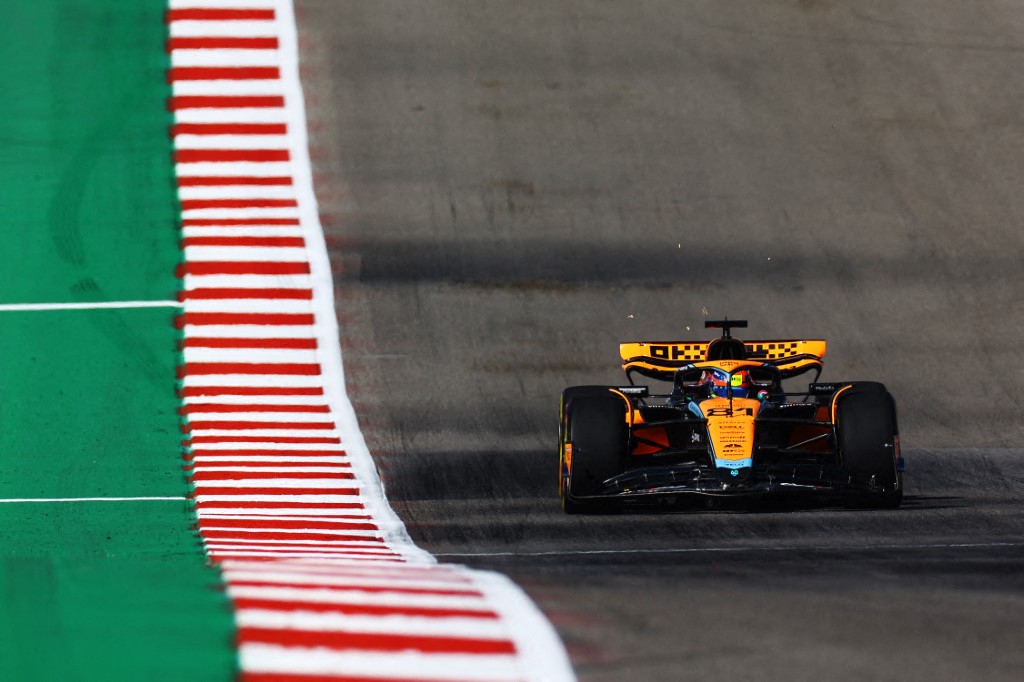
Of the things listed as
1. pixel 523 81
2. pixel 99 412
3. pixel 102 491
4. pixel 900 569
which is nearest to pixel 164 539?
pixel 102 491

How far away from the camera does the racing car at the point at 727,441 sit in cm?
950

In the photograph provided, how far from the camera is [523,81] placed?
1762 cm

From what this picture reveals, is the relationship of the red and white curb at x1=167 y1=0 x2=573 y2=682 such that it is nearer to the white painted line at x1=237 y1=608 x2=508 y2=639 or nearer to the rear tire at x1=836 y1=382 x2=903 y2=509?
the white painted line at x1=237 y1=608 x2=508 y2=639

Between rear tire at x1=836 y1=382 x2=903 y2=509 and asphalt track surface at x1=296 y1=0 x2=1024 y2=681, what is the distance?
213 mm

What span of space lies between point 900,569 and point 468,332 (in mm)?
7335

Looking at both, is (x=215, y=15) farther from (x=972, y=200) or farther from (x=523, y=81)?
(x=972, y=200)

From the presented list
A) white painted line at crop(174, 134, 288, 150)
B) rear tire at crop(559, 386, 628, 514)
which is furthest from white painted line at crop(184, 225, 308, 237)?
rear tire at crop(559, 386, 628, 514)

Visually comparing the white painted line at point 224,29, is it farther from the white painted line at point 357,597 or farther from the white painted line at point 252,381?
the white painted line at point 357,597

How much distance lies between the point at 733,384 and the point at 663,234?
17.9 ft

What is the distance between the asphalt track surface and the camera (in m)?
10.3

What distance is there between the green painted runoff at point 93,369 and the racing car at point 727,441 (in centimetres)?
257

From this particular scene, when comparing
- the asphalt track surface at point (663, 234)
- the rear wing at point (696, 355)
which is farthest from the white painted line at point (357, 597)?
the rear wing at point (696, 355)

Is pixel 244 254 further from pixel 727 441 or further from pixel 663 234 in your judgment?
pixel 727 441

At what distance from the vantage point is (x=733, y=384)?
10.3 meters
